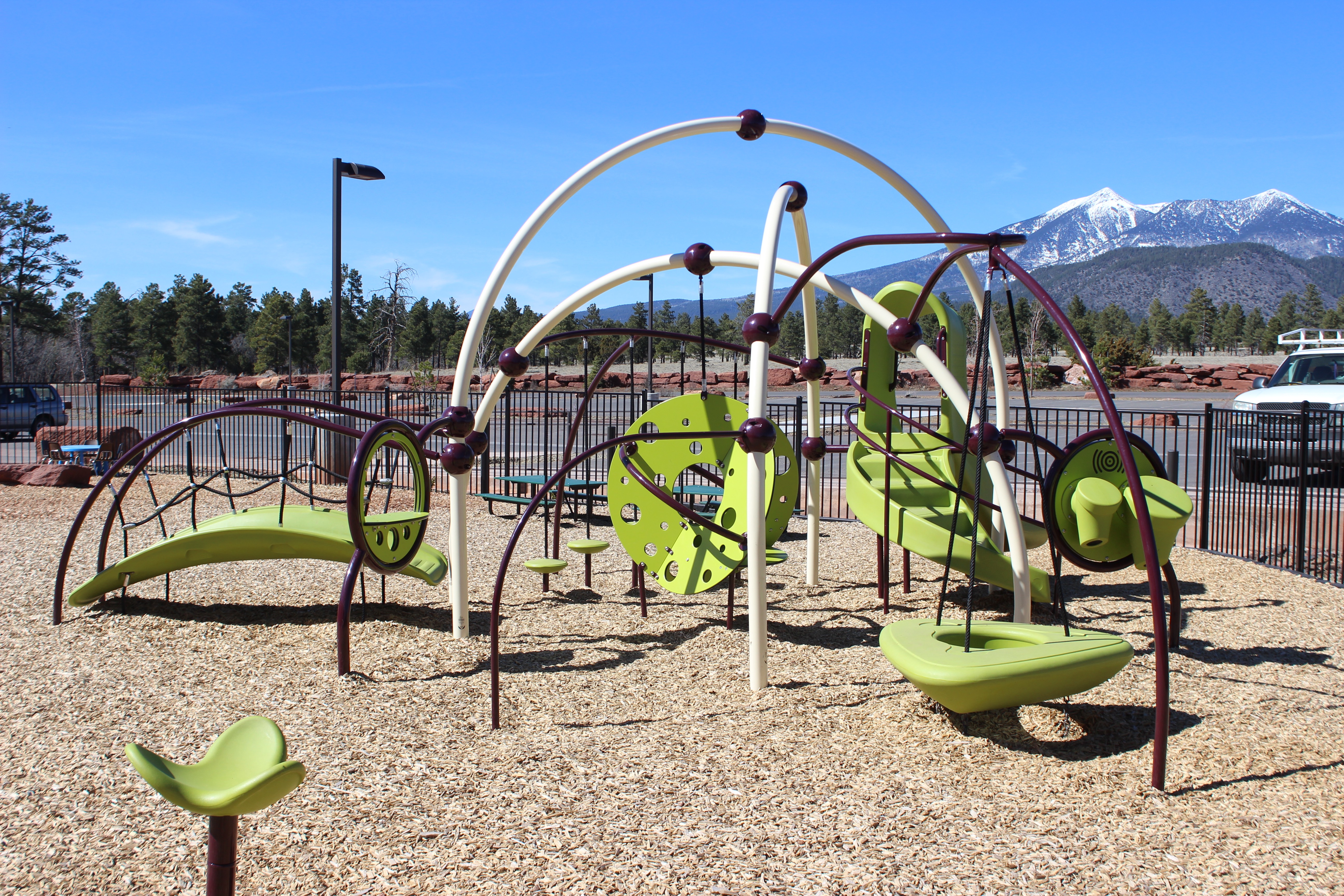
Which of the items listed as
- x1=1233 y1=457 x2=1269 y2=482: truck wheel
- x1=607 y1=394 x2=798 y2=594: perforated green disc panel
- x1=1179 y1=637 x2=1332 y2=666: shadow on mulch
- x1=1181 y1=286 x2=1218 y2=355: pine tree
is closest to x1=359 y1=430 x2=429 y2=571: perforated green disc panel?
x1=607 y1=394 x2=798 y2=594: perforated green disc panel

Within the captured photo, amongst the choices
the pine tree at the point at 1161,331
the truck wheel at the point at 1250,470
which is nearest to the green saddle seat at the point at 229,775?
the truck wheel at the point at 1250,470

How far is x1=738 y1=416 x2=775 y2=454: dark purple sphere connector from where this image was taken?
4.71m

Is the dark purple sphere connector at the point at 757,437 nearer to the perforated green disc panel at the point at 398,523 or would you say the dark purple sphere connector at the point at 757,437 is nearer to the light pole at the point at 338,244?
the perforated green disc panel at the point at 398,523

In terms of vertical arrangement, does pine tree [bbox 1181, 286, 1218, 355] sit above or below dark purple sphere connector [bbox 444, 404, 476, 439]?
above

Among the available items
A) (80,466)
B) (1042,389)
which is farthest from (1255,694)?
(1042,389)

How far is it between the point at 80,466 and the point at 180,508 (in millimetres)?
3461

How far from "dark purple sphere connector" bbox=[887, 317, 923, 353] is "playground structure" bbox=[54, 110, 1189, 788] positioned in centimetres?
1

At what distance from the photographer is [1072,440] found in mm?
10484

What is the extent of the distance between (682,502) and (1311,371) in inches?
562

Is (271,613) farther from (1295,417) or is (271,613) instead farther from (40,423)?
(40,423)

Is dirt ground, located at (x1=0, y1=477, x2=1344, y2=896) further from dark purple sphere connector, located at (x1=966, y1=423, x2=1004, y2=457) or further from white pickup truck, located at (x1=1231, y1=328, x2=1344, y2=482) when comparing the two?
white pickup truck, located at (x1=1231, y1=328, x2=1344, y2=482)

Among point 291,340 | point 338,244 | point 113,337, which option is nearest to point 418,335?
point 291,340

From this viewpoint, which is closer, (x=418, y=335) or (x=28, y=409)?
(x=28, y=409)

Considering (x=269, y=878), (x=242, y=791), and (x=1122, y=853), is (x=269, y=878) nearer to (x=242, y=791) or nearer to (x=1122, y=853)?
(x=242, y=791)
